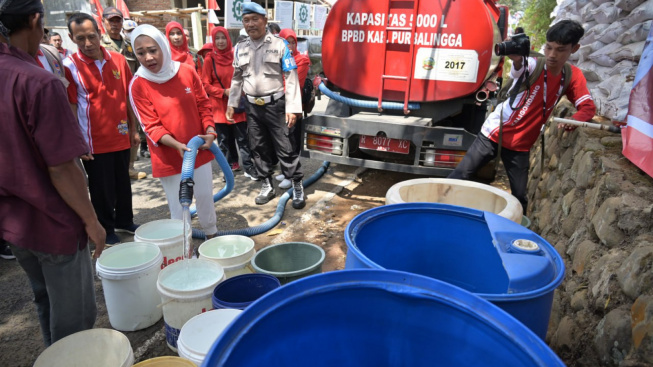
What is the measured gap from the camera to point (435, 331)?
1129 millimetres

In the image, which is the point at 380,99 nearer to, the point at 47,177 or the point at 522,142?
the point at 522,142

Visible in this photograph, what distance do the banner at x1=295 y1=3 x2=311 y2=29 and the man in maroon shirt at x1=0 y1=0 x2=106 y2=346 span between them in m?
15.2

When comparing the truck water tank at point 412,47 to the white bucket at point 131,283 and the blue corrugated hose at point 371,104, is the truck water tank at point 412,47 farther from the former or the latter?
the white bucket at point 131,283

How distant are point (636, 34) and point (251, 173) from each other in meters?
4.68

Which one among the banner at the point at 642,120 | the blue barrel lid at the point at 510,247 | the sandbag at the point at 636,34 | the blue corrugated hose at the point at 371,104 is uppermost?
the sandbag at the point at 636,34

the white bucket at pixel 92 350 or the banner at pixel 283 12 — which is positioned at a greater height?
the banner at pixel 283 12

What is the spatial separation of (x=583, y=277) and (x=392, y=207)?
1.29 meters

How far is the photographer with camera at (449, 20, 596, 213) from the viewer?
2957 millimetres

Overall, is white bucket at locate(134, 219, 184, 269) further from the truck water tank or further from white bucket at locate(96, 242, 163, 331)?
the truck water tank

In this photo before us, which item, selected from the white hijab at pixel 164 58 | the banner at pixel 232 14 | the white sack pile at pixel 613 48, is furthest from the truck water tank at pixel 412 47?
the banner at pixel 232 14

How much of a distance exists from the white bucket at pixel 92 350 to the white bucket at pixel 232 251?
2.72 ft

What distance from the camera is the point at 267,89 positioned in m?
4.30

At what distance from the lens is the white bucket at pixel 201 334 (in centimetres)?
179

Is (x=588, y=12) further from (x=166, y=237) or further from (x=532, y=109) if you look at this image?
(x=166, y=237)
